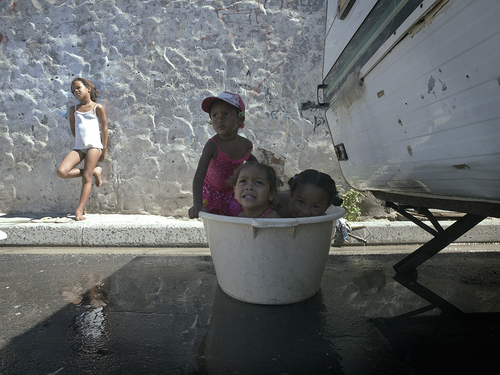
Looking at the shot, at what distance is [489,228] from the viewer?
358 centimetres

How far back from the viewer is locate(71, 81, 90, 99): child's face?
4.19 m

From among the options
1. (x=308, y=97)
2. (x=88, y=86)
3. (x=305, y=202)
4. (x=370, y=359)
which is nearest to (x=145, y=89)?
(x=88, y=86)

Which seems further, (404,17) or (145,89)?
(145,89)

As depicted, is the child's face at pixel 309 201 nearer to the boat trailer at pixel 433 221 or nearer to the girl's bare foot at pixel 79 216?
the boat trailer at pixel 433 221

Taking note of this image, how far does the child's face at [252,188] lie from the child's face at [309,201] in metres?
0.22

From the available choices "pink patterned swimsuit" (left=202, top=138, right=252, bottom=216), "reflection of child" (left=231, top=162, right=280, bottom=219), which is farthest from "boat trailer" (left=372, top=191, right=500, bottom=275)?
"pink patterned swimsuit" (left=202, top=138, right=252, bottom=216)

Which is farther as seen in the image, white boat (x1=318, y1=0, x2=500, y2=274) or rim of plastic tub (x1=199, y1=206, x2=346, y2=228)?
rim of plastic tub (x1=199, y1=206, x2=346, y2=228)

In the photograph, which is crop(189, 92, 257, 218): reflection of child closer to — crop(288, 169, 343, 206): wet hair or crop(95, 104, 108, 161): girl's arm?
crop(288, 169, 343, 206): wet hair

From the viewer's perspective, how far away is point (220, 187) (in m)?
2.78

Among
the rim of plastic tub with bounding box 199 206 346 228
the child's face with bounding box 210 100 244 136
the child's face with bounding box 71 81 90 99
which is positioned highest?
the child's face with bounding box 71 81 90 99

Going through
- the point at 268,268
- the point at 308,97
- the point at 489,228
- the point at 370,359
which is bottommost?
the point at 489,228

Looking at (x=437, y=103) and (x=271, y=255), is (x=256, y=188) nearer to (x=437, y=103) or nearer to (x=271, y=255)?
(x=271, y=255)

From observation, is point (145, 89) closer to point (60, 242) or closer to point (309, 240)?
point (60, 242)

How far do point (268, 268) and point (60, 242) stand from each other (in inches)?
106
